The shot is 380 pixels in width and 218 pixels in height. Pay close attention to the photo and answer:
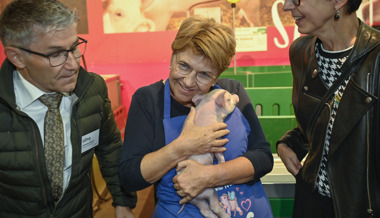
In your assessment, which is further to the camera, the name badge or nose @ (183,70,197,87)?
the name badge

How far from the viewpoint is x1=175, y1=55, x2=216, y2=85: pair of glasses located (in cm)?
156

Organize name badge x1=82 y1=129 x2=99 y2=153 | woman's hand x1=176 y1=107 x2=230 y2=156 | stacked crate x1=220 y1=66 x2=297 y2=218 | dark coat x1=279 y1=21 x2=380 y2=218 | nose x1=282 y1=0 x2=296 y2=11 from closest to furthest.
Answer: dark coat x1=279 y1=21 x2=380 y2=218, woman's hand x1=176 y1=107 x2=230 y2=156, nose x1=282 y1=0 x2=296 y2=11, name badge x1=82 y1=129 x2=99 y2=153, stacked crate x1=220 y1=66 x2=297 y2=218

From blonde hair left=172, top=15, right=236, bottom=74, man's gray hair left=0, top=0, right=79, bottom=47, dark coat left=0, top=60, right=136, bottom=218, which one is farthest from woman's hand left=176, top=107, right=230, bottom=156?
man's gray hair left=0, top=0, right=79, bottom=47

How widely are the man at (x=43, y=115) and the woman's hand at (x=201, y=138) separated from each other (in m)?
0.55

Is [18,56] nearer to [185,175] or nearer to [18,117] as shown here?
[18,117]

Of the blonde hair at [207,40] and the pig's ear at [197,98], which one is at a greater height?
the blonde hair at [207,40]

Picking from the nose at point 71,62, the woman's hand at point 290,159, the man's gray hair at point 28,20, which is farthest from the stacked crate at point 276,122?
the man's gray hair at point 28,20

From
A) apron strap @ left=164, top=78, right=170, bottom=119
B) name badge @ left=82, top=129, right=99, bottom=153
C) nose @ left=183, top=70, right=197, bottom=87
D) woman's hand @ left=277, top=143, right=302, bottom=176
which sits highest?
nose @ left=183, top=70, right=197, bottom=87

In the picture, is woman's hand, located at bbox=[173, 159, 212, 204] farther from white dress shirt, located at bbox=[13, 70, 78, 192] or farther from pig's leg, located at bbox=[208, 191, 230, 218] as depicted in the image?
white dress shirt, located at bbox=[13, 70, 78, 192]

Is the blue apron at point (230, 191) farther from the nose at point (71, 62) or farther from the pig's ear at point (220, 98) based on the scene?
the nose at point (71, 62)

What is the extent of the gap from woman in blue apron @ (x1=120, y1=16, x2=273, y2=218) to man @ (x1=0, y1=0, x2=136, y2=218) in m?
0.29

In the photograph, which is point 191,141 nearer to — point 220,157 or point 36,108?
point 220,157

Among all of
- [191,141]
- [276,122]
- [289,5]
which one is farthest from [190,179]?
[276,122]

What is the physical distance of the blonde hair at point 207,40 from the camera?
148 cm
